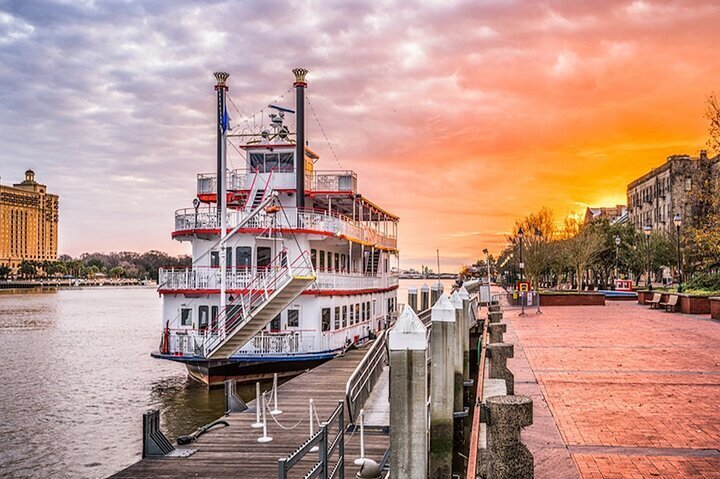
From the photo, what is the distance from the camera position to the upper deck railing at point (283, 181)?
92.7 feet

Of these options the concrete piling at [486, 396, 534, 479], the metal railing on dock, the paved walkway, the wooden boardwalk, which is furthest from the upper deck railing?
the concrete piling at [486, 396, 534, 479]

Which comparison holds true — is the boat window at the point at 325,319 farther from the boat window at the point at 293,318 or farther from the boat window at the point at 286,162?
the boat window at the point at 286,162

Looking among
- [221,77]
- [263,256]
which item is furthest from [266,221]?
[221,77]

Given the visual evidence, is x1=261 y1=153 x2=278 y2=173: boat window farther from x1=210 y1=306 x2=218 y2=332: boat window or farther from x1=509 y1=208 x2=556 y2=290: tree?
x1=509 y1=208 x2=556 y2=290: tree

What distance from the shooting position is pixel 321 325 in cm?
2266

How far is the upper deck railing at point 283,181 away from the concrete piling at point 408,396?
70.4 feet

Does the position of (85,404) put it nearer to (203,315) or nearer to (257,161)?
(203,315)

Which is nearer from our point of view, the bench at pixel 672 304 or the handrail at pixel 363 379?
the handrail at pixel 363 379

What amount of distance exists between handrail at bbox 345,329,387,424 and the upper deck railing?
1246cm

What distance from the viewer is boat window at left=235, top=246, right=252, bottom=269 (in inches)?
896

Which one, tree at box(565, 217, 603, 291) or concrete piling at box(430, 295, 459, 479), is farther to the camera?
tree at box(565, 217, 603, 291)

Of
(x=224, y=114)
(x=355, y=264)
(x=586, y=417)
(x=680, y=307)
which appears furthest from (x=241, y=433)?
(x=680, y=307)

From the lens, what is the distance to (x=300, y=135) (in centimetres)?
2761

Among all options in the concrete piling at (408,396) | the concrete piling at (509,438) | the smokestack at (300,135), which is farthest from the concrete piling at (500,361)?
the smokestack at (300,135)
